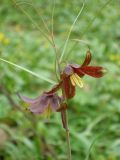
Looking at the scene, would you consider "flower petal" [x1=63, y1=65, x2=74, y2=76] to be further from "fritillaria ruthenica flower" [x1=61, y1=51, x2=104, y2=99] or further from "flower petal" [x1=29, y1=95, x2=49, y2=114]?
"flower petal" [x1=29, y1=95, x2=49, y2=114]

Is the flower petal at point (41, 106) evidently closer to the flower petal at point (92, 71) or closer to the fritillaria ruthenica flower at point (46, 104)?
the fritillaria ruthenica flower at point (46, 104)

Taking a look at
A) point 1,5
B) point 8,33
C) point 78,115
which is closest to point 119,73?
point 78,115

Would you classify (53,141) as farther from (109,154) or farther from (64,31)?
(64,31)

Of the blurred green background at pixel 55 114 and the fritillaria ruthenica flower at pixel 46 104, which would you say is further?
the blurred green background at pixel 55 114

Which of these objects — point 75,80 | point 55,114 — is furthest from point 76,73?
point 55,114

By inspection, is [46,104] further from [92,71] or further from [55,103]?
[92,71]

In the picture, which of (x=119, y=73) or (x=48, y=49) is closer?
(x=119, y=73)

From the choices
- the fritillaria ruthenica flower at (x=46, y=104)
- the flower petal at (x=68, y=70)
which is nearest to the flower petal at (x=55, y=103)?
the fritillaria ruthenica flower at (x=46, y=104)

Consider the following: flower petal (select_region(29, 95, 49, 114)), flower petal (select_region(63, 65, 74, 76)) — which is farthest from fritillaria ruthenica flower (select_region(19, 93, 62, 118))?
flower petal (select_region(63, 65, 74, 76))

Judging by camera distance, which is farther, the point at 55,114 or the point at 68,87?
the point at 55,114
